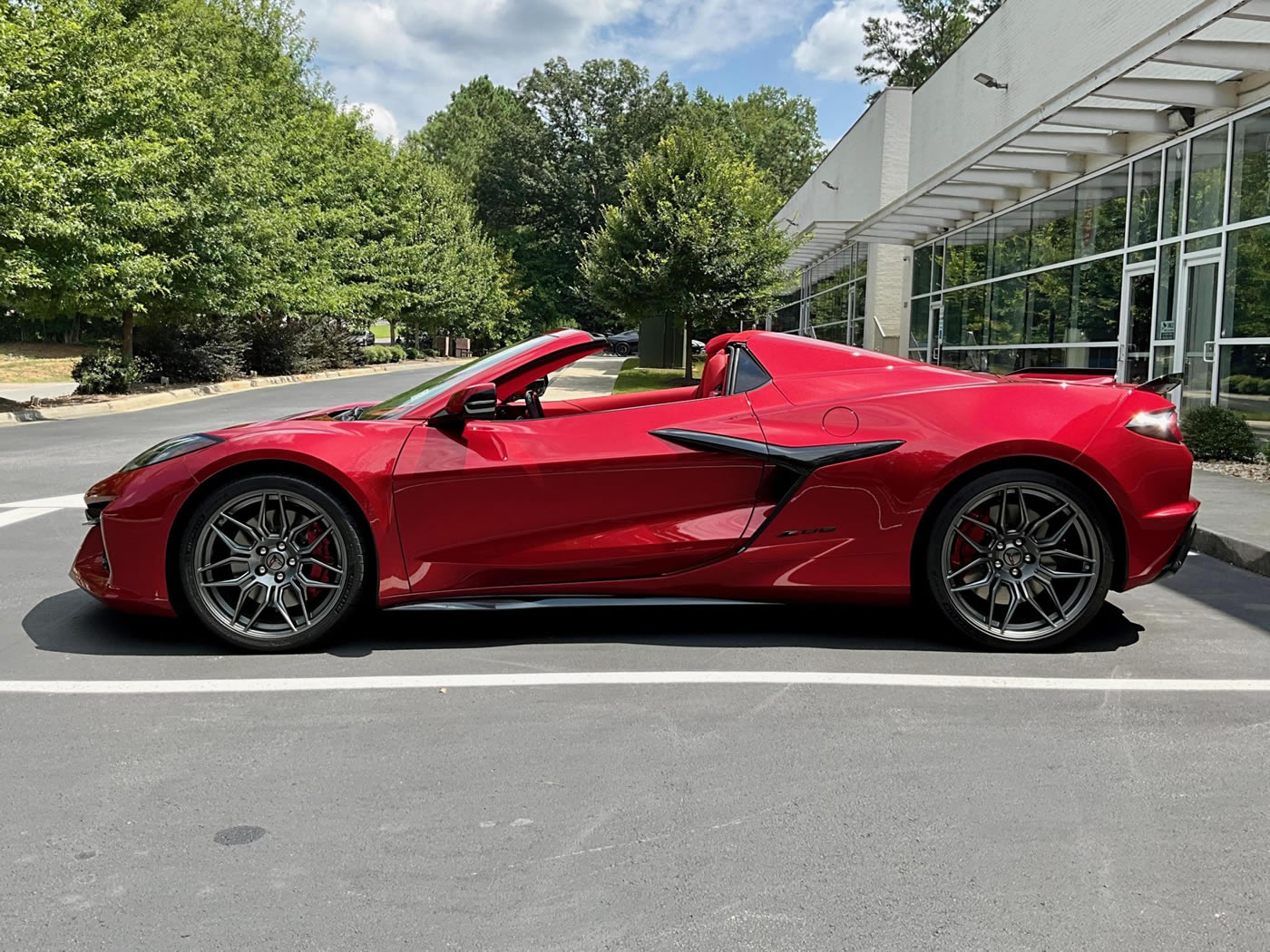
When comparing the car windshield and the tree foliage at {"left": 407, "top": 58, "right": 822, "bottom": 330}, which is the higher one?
the tree foliage at {"left": 407, "top": 58, "right": 822, "bottom": 330}

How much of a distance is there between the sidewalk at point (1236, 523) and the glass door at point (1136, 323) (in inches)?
197

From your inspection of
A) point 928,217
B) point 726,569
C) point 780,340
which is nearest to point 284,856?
point 726,569

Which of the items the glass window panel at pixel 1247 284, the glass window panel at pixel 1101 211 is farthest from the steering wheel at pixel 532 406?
the glass window panel at pixel 1101 211

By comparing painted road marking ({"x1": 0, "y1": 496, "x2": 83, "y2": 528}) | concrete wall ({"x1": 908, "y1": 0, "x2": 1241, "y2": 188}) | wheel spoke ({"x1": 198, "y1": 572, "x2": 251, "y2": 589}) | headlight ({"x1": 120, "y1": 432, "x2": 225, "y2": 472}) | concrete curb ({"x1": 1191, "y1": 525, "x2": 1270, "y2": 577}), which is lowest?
painted road marking ({"x1": 0, "y1": 496, "x2": 83, "y2": 528})

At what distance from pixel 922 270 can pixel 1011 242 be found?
711cm

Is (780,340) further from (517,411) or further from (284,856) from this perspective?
(284,856)

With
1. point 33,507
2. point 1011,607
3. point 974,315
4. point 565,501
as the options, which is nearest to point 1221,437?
point 1011,607

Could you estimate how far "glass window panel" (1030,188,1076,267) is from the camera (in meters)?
17.0

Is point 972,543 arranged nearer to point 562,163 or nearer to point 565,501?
point 565,501

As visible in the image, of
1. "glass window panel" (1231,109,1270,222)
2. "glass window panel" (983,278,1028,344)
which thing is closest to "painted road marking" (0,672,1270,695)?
"glass window panel" (1231,109,1270,222)

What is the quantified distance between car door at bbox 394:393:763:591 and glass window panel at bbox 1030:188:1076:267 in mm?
14239

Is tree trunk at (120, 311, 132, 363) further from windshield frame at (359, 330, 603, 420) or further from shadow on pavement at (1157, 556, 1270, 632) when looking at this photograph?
shadow on pavement at (1157, 556, 1270, 632)

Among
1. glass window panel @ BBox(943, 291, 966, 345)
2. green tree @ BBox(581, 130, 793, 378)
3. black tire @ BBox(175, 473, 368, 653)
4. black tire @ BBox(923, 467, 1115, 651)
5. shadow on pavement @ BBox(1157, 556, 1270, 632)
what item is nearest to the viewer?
black tire @ BBox(175, 473, 368, 653)

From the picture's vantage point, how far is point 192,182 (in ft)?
74.3
